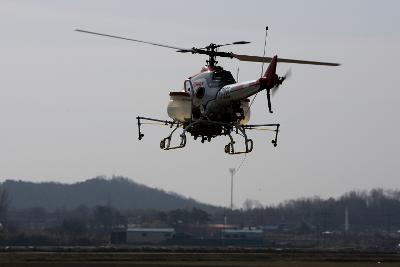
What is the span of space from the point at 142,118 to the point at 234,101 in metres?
6.16

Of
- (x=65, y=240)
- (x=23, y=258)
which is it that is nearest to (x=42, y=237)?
(x=65, y=240)

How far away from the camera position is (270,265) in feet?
279

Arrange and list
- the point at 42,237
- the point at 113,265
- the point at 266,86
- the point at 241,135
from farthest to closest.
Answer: the point at 42,237 < the point at 113,265 < the point at 241,135 < the point at 266,86

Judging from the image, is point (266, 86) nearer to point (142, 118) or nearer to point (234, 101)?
point (234, 101)

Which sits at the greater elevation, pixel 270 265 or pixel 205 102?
pixel 205 102

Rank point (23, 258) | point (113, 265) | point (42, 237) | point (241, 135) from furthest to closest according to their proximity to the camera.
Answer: point (42, 237), point (23, 258), point (113, 265), point (241, 135)

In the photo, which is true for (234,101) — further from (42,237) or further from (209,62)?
(42,237)

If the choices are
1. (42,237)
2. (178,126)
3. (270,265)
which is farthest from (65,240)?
(178,126)

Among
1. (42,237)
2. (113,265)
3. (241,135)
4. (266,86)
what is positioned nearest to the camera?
(266,86)

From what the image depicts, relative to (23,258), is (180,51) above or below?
Result: above

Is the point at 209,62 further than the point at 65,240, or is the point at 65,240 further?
the point at 65,240

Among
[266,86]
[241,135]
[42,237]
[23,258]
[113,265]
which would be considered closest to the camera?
[266,86]

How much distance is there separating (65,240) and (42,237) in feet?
19.2

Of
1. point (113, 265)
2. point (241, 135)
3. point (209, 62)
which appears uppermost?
point (209, 62)
